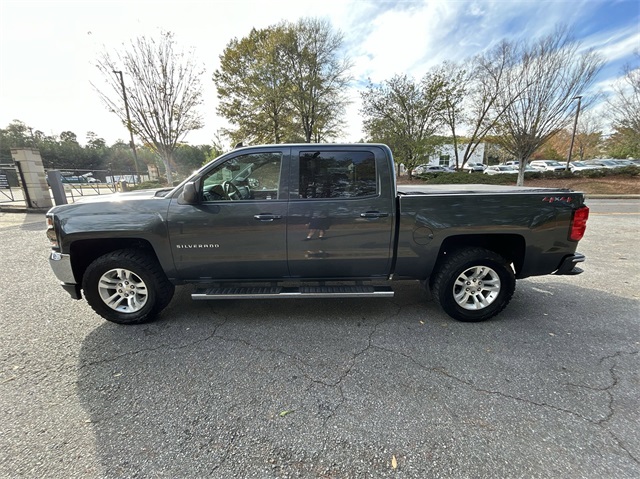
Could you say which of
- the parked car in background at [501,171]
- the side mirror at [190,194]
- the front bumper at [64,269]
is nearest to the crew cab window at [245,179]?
the side mirror at [190,194]

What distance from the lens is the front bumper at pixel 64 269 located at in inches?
120

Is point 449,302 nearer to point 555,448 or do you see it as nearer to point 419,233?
point 419,233

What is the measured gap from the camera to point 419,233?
10.0 ft

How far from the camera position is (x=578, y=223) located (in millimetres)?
3051

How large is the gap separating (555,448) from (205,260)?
126 inches

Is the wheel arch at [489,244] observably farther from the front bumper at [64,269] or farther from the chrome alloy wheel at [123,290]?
the front bumper at [64,269]

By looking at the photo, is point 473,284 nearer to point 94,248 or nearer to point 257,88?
point 94,248

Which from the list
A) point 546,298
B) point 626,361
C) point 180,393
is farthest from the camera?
point 546,298

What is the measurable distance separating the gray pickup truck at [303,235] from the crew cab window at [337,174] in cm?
1

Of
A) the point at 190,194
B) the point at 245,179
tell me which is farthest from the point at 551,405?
the point at 190,194

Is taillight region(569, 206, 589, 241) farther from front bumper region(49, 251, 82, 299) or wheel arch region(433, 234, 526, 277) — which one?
front bumper region(49, 251, 82, 299)

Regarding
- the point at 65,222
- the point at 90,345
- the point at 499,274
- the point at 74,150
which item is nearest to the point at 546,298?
the point at 499,274

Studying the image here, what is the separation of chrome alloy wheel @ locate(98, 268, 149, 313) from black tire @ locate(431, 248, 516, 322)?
328 cm

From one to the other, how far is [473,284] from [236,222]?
2687 mm
